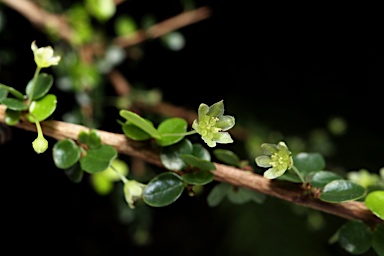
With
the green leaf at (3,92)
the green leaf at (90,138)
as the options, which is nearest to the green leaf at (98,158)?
the green leaf at (90,138)

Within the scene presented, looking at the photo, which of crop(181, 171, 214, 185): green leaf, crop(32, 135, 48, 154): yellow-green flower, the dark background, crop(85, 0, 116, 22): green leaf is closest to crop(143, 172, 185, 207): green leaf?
crop(181, 171, 214, 185): green leaf

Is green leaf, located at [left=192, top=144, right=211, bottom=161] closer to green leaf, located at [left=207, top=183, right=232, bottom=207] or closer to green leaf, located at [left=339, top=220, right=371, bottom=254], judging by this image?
green leaf, located at [left=207, top=183, right=232, bottom=207]

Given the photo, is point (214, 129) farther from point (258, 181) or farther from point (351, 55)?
point (351, 55)

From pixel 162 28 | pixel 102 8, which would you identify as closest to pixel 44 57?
pixel 102 8

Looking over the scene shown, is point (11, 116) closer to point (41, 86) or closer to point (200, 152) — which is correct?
point (41, 86)

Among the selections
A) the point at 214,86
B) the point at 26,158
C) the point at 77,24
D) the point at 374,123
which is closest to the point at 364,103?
the point at 374,123

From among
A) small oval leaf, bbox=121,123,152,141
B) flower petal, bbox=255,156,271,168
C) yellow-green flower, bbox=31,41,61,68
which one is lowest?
flower petal, bbox=255,156,271,168

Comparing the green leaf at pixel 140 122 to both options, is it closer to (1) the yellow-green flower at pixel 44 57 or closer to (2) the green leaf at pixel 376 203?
(1) the yellow-green flower at pixel 44 57
